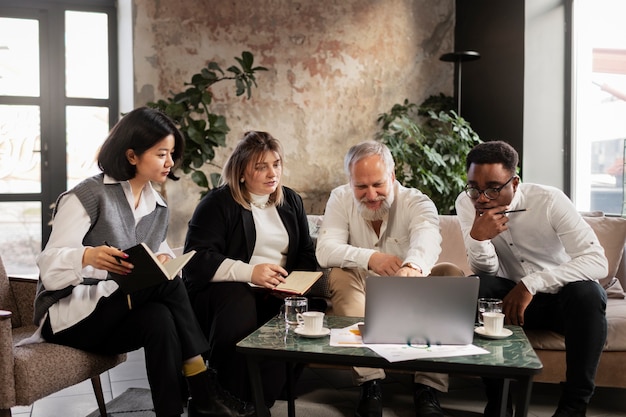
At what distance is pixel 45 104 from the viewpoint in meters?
5.05

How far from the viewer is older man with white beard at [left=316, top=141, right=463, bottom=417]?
2500 mm

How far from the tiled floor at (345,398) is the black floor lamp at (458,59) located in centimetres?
242

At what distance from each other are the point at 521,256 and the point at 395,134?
224 centimetres

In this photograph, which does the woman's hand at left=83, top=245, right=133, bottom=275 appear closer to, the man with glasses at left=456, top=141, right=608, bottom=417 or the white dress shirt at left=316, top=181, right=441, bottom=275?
the white dress shirt at left=316, top=181, right=441, bottom=275

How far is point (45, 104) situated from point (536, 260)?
4033 millimetres

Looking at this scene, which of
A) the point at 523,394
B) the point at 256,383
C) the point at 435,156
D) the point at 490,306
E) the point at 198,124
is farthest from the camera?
the point at 435,156

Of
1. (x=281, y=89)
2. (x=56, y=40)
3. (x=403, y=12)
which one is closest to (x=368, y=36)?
(x=403, y=12)

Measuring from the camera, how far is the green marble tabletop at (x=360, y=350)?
5.55 feet

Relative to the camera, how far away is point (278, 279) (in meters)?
2.52

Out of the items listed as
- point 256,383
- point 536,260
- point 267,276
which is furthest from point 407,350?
point 536,260

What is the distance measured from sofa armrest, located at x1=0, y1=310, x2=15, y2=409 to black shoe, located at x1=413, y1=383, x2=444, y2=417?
1.48 meters

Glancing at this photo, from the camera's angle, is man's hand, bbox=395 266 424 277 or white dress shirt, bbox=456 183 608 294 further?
white dress shirt, bbox=456 183 608 294

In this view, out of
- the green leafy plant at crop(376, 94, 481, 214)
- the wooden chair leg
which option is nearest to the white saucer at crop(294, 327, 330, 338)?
the wooden chair leg

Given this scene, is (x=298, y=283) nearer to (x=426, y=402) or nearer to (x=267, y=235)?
(x=267, y=235)
